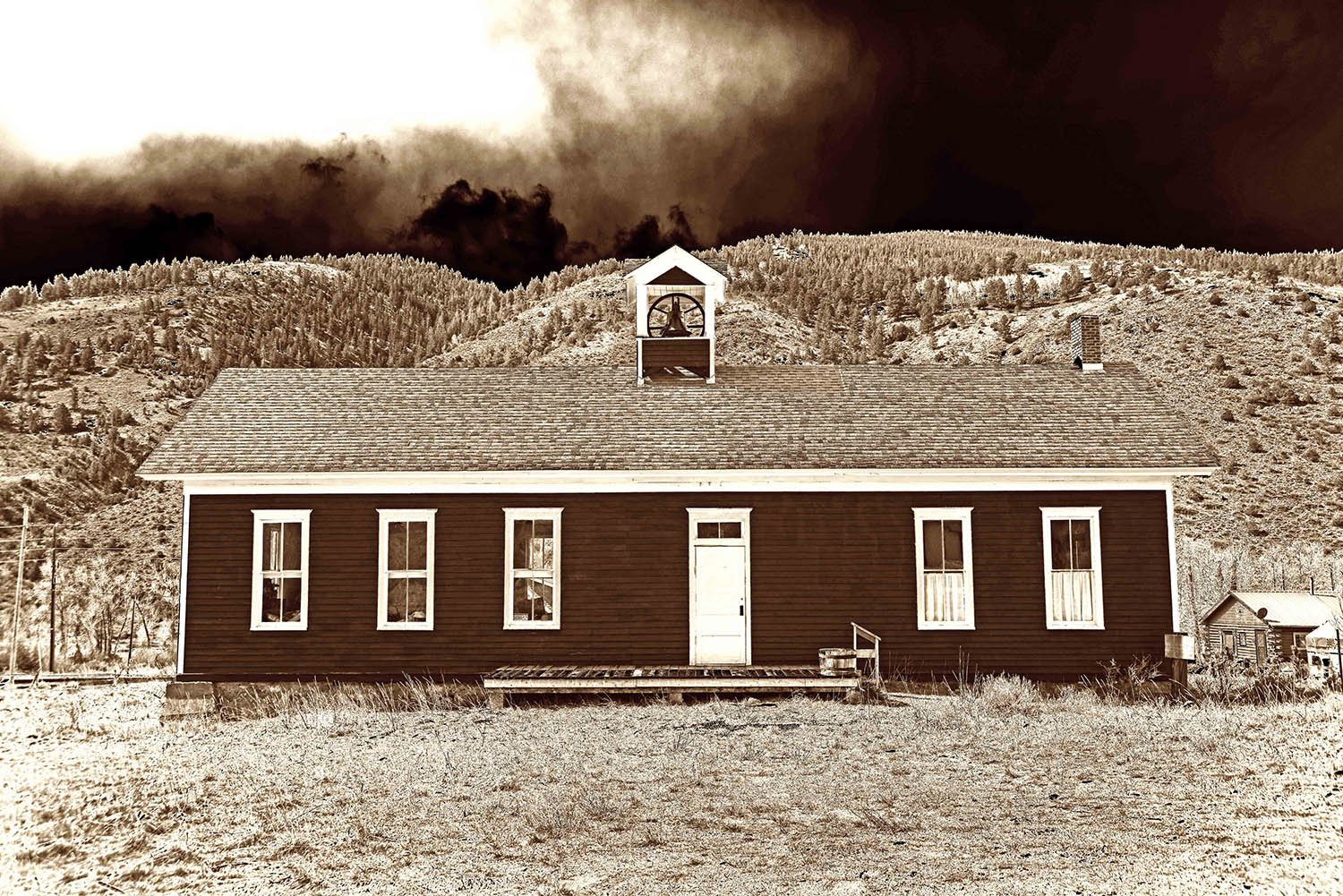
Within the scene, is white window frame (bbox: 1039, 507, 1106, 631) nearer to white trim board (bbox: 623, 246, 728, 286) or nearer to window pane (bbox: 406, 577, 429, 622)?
white trim board (bbox: 623, 246, 728, 286)

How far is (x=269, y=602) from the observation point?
18281 mm

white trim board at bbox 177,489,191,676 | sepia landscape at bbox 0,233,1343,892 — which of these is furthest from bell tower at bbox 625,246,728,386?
white trim board at bbox 177,489,191,676

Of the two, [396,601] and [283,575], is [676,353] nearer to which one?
[396,601]

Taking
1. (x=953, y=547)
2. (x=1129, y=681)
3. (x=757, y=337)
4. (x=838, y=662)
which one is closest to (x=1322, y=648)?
(x=1129, y=681)

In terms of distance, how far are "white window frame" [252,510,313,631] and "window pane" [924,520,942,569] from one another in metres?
10.1

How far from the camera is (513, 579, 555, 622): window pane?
18.3 meters

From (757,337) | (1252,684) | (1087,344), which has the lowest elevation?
(1252,684)

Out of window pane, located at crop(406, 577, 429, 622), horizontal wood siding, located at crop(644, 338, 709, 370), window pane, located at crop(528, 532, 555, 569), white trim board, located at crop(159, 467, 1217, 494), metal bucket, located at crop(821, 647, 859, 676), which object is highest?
horizontal wood siding, located at crop(644, 338, 709, 370)

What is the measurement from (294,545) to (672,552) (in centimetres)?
623

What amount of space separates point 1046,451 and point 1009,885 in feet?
37.5

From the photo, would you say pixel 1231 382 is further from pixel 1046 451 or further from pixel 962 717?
pixel 962 717

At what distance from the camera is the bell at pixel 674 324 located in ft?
71.2

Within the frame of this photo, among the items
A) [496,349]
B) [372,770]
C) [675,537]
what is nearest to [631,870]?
[372,770]

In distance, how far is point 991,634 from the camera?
18.0m
